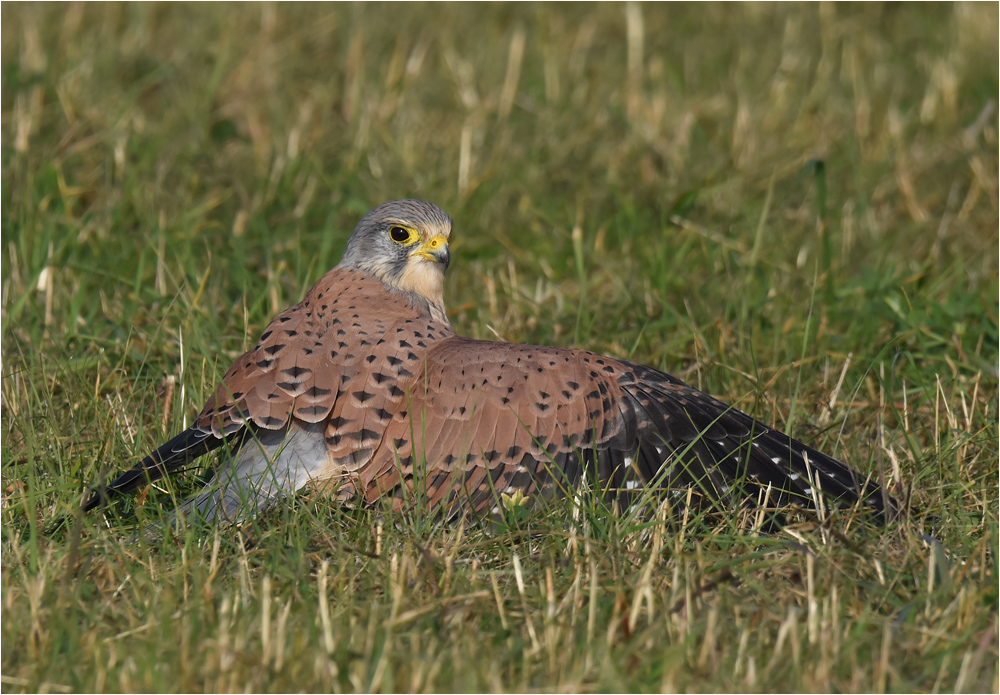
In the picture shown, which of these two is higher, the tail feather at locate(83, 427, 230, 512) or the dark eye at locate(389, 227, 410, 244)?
the dark eye at locate(389, 227, 410, 244)

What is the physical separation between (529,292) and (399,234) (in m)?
1.46

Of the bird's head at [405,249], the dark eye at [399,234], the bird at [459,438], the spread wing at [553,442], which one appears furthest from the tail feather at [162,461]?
the dark eye at [399,234]

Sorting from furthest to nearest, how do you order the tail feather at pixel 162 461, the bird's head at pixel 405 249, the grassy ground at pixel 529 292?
the bird's head at pixel 405 249 → the tail feather at pixel 162 461 → the grassy ground at pixel 529 292

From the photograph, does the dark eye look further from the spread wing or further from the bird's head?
the spread wing

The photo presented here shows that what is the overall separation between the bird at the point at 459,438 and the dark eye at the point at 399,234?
2.16ft

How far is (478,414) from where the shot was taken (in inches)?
145

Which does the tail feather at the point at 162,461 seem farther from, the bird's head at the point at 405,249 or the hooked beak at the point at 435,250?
the hooked beak at the point at 435,250

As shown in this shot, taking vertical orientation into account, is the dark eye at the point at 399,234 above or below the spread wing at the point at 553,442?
above

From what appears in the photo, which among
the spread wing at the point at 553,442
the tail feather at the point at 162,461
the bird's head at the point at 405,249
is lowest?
the tail feather at the point at 162,461

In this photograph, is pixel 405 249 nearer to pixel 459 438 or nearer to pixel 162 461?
pixel 459 438

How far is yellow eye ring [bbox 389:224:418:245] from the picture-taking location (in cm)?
443

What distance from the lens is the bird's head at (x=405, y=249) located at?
14.3 feet

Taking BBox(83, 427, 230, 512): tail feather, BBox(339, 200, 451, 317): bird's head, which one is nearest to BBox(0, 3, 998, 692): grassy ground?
BBox(83, 427, 230, 512): tail feather

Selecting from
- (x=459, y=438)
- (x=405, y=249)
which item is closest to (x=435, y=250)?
(x=405, y=249)
